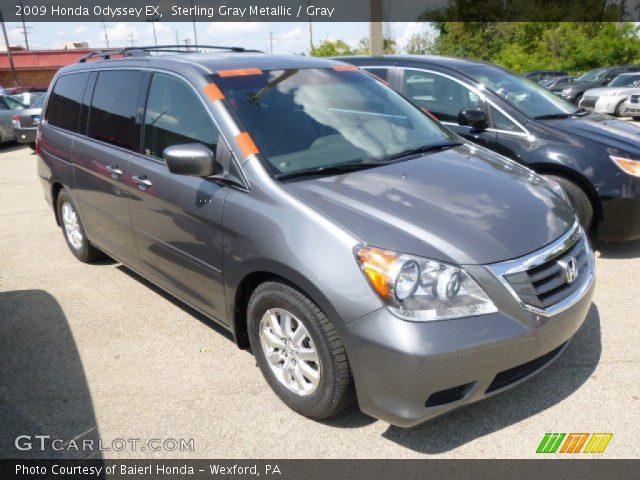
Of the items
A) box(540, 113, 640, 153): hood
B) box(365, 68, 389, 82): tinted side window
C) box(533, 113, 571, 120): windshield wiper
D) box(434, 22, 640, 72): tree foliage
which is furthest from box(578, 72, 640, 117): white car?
box(434, 22, 640, 72): tree foliage

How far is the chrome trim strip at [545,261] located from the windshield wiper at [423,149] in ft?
3.27

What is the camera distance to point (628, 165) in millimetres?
4734

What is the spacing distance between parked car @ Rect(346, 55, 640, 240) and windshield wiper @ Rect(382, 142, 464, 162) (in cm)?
158

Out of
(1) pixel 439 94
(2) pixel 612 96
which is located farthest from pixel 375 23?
(2) pixel 612 96

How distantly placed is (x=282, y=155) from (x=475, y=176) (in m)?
1.12

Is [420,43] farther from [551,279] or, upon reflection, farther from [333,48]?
[551,279]

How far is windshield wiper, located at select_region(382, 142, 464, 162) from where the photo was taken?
3.37 m

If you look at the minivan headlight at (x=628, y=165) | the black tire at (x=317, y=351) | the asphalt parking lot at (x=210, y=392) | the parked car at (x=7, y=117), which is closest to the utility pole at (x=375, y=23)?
the minivan headlight at (x=628, y=165)

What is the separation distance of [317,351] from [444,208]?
0.94 m

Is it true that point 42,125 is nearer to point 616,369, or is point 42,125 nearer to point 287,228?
point 287,228

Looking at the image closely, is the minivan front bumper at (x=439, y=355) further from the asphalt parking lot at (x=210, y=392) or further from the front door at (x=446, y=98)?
the front door at (x=446, y=98)

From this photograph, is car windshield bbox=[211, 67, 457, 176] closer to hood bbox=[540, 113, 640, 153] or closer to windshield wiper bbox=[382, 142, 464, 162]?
windshield wiper bbox=[382, 142, 464, 162]

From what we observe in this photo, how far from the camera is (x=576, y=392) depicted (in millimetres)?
3053

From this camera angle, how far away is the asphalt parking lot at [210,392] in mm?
2771
